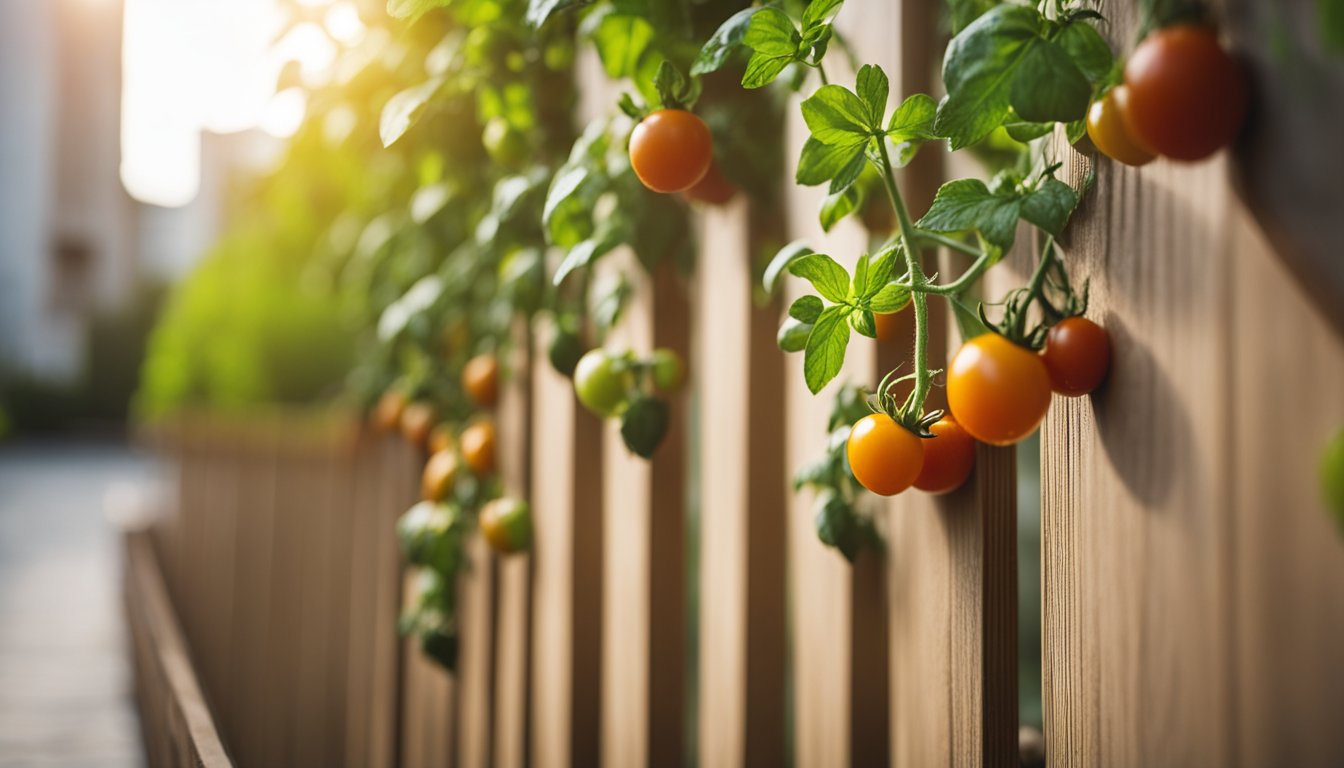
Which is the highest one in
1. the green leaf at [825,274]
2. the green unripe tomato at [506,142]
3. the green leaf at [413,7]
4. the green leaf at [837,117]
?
the green unripe tomato at [506,142]

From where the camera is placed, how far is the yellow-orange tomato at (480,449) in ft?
3.88

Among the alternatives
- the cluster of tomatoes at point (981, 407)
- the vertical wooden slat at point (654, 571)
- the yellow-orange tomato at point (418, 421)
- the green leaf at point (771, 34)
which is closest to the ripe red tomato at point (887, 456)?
the cluster of tomatoes at point (981, 407)

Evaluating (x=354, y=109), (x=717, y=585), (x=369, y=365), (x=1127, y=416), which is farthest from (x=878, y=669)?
(x=369, y=365)

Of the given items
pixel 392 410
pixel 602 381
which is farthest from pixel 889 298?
pixel 392 410

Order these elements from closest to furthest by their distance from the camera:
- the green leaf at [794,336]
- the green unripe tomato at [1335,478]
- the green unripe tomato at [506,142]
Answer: the green unripe tomato at [1335,478] < the green leaf at [794,336] < the green unripe tomato at [506,142]

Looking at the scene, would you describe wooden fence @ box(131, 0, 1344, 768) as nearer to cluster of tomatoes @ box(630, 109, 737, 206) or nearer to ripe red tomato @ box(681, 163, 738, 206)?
ripe red tomato @ box(681, 163, 738, 206)

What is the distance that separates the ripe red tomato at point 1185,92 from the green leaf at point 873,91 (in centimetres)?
16

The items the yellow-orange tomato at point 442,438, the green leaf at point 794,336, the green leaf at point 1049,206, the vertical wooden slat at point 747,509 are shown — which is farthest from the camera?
the yellow-orange tomato at point 442,438

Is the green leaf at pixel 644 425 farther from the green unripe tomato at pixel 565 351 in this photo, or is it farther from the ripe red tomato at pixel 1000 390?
the ripe red tomato at pixel 1000 390

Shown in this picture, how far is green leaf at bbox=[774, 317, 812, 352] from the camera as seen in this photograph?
24.6 inches

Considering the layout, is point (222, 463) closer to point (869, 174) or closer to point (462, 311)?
point (462, 311)

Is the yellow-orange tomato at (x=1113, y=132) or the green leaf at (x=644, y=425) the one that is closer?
the yellow-orange tomato at (x=1113, y=132)

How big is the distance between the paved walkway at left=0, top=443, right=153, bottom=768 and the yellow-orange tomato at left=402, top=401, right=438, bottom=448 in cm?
65

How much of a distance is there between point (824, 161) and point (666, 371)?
355mm
